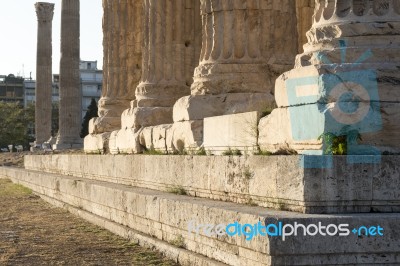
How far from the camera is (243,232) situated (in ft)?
22.4

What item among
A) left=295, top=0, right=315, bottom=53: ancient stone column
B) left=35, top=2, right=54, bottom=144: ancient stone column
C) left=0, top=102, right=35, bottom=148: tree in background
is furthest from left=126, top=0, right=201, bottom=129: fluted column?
left=0, top=102, right=35, bottom=148: tree in background

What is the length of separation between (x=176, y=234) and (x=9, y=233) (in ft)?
12.0

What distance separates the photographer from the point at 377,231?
6.29m

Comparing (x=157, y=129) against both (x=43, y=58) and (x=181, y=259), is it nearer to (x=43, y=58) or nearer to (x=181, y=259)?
(x=181, y=259)

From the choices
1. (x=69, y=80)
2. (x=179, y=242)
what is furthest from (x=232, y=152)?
(x=69, y=80)

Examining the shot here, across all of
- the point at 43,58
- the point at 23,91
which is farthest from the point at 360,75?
the point at 23,91

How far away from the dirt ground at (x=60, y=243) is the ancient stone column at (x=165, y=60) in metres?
2.13

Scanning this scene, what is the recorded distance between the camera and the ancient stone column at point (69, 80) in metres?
37.2

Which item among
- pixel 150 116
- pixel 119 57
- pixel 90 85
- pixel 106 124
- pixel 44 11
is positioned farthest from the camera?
pixel 90 85

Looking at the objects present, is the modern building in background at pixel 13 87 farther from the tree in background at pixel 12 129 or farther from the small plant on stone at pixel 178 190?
the small plant on stone at pixel 178 190

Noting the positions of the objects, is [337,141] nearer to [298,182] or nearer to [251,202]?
[298,182]

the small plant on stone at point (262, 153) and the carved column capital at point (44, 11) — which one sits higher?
the carved column capital at point (44, 11)

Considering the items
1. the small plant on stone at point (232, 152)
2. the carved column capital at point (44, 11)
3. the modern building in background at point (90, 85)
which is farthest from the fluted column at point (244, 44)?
the modern building in background at point (90, 85)

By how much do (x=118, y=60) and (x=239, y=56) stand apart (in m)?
8.06
